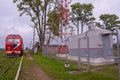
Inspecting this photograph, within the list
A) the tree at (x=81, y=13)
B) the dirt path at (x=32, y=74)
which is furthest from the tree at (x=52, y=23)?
the dirt path at (x=32, y=74)

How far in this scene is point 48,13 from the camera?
60.3 meters

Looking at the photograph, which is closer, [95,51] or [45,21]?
[95,51]

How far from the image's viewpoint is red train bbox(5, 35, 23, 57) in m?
45.9

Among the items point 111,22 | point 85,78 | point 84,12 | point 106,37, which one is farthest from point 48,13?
point 85,78

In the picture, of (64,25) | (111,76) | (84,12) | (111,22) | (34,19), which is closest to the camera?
(111,76)

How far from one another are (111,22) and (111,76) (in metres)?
37.4

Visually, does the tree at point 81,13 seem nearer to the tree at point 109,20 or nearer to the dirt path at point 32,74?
the tree at point 109,20

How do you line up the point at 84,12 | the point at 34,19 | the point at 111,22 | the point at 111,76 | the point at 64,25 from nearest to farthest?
the point at 111,76
the point at 64,25
the point at 111,22
the point at 84,12
the point at 34,19

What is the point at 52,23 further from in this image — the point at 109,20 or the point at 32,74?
the point at 32,74

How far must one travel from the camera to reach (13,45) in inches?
1820

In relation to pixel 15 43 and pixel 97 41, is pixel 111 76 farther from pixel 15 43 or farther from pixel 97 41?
pixel 15 43

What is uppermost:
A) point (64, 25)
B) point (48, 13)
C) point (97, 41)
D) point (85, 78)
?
point (48, 13)

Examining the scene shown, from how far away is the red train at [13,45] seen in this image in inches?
1807

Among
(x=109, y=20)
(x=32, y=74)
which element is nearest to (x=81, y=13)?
(x=109, y=20)
